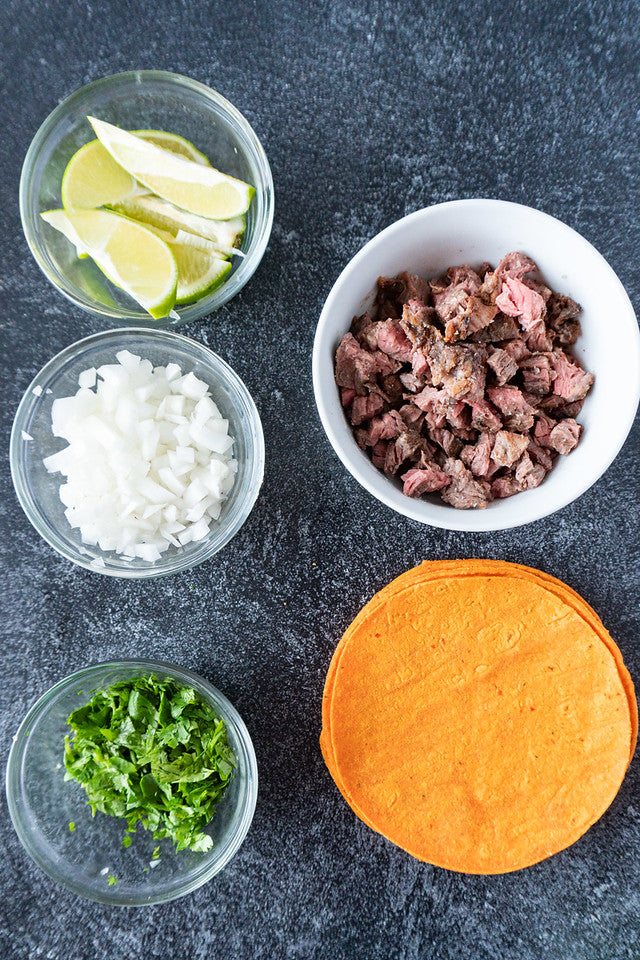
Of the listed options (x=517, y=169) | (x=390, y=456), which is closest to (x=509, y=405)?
(x=390, y=456)

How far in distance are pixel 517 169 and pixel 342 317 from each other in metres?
0.64

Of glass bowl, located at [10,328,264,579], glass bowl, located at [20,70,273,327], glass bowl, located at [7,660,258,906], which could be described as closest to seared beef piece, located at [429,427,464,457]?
glass bowl, located at [10,328,264,579]

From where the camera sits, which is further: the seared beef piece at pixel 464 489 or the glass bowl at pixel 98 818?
the glass bowl at pixel 98 818

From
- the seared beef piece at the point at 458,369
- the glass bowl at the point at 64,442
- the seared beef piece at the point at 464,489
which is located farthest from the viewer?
the glass bowl at the point at 64,442

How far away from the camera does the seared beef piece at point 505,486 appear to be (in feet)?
4.90

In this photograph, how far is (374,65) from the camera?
1684mm

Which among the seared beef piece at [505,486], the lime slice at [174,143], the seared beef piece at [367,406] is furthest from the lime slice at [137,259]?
the seared beef piece at [505,486]

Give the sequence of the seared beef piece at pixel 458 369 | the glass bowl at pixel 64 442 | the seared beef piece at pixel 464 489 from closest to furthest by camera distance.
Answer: the seared beef piece at pixel 458 369, the seared beef piece at pixel 464 489, the glass bowl at pixel 64 442

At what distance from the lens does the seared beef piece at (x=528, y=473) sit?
146cm

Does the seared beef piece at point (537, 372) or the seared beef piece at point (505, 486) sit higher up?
the seared beef piece at point (537, 372)

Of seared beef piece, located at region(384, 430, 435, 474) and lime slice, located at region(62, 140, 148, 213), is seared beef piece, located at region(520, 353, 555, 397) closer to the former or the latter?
seared beef piece, located at region(384, 430, 435, 474)

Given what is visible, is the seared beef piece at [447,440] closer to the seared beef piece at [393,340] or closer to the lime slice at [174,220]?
the seared beef piece at [393,340]

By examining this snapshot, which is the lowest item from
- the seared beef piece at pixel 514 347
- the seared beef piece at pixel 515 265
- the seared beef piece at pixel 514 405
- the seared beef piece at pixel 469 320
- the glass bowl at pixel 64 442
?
the glass bowl at pixel 64 442

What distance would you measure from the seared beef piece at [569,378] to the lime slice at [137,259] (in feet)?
2.68
